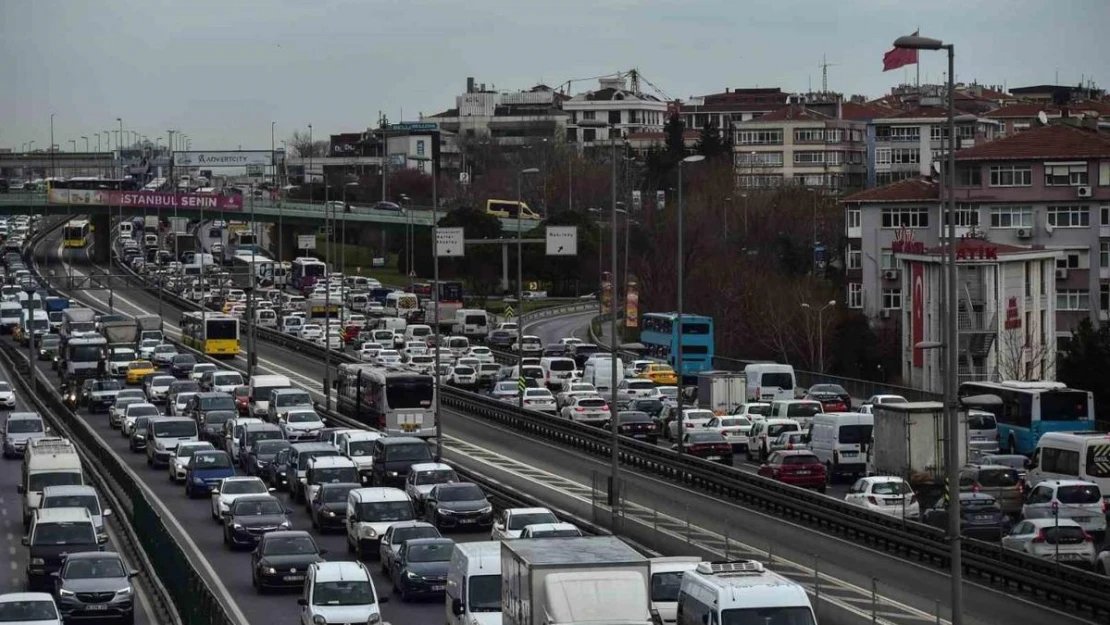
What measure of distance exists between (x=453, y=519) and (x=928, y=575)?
11.0 m

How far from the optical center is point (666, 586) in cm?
3012

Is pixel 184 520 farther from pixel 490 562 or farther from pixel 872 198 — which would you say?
pixel 872 198

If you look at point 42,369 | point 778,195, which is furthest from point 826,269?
point 42,369

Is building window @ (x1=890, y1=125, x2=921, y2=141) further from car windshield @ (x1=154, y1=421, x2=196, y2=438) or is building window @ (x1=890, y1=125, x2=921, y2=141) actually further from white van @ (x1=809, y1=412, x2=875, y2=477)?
car windshield @ (x1=154, y1=421, x2=196, y2=438)

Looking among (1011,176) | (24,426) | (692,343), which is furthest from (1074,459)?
(1011,176)

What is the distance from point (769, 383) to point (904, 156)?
86261 mm

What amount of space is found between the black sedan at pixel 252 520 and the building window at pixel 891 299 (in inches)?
2390

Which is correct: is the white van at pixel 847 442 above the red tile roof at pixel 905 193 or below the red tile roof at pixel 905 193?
below

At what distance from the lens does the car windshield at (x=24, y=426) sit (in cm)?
6369

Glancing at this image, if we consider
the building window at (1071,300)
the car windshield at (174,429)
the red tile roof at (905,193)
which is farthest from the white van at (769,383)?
the red tile roof at (905,193)

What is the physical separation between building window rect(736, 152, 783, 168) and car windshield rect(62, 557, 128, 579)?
149m

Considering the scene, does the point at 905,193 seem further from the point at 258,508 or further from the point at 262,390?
the point at 258,508

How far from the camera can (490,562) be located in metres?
29.1

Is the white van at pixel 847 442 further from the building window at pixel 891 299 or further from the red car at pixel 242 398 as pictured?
the building window at pixel 891 299
